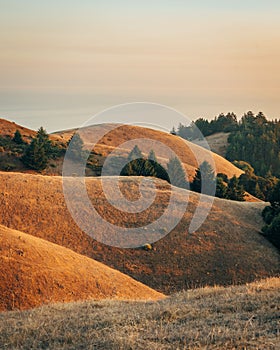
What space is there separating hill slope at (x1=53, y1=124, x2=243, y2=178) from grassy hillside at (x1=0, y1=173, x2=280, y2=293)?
44.4 meters

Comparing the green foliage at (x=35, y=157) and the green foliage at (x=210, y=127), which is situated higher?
the green foliage at (x=210, y=127)

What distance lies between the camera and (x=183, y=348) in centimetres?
984

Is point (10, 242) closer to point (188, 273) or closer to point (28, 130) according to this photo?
point (188, 273)

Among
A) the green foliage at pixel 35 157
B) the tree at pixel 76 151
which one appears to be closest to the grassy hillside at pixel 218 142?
the tree at pixel 76 151

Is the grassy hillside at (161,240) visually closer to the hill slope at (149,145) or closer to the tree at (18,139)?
the tree at (18,139)

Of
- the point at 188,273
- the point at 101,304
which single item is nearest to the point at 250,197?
the point at 188,273

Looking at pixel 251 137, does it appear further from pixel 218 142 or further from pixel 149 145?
pixel 149 145

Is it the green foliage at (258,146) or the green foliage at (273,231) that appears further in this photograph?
the green foliage at (258,146)

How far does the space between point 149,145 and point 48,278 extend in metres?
84.3

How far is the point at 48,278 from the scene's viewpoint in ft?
84.3

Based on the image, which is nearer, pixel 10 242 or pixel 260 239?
pixel 10 242

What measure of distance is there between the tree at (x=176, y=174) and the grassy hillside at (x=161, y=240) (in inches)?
978

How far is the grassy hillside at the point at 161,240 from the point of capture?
36438 mm

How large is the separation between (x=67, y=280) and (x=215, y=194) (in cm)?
4245
